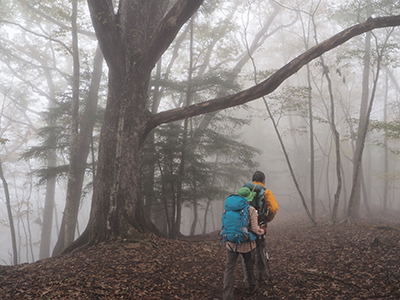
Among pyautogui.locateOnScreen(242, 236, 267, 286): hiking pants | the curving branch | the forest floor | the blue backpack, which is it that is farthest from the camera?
the curving branch

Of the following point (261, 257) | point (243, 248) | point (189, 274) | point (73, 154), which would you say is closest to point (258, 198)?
point (243, 248)

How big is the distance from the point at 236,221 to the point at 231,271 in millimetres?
807

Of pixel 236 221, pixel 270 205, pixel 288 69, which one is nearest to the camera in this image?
pixel 236 221

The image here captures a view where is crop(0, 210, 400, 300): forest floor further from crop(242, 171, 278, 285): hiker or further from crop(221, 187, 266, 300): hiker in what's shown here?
crop(221, 187, 266, 300): hiker

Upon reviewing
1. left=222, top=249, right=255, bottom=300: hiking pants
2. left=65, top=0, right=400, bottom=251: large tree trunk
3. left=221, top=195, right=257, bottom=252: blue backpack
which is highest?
left=65, top=0, right=400, bottom=251: large tree trunk

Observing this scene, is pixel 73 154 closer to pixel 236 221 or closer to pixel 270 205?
pixel 236 221

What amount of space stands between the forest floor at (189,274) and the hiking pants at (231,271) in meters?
0.34

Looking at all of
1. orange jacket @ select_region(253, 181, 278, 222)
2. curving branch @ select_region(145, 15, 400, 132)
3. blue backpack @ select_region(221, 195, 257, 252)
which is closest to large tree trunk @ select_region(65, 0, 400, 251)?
curving branch @ select_region(145, 15, 400, 132)

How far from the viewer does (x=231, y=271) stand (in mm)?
3795

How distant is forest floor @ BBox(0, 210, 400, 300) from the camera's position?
3.85 metres

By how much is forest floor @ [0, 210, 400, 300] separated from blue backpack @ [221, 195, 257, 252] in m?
0.94

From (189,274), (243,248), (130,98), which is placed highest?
(130,98)

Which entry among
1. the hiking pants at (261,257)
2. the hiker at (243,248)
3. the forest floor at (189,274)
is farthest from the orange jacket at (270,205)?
the forest floor at (189,274)

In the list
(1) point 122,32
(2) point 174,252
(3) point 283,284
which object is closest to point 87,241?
(2) point 174,252
